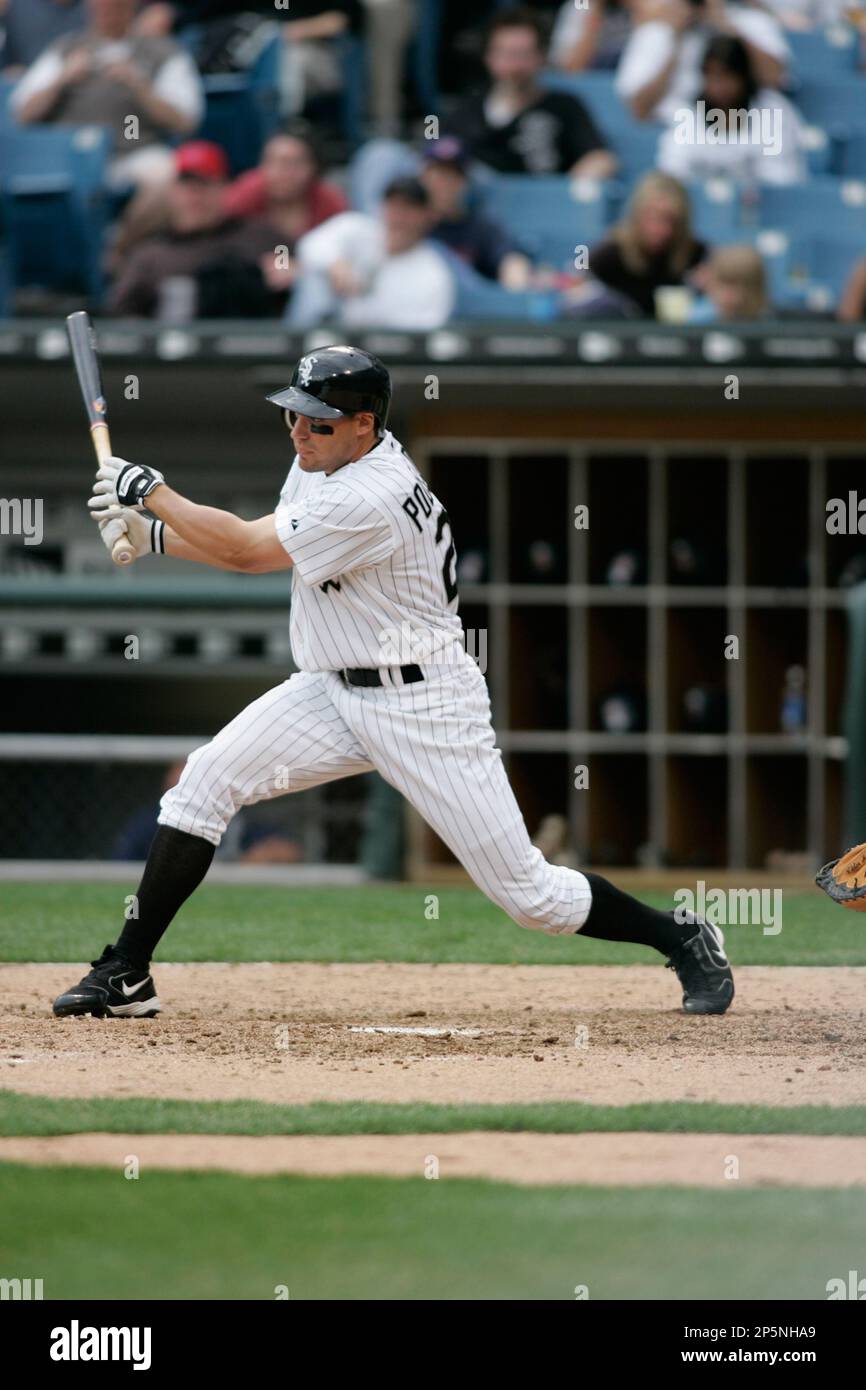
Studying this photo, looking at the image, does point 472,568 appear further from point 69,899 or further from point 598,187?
point 69,899

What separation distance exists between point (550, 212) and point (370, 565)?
618 centimetres

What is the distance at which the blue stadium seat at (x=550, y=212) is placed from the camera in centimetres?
994

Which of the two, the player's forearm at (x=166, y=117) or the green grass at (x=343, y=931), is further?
the player's forearm at (x=166, y=117)

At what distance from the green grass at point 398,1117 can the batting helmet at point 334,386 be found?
1505 mm

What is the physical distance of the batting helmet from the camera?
430cm

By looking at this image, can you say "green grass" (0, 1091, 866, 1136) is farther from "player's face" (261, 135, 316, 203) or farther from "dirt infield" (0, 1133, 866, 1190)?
"player's face" (261, 135, 316, 203)

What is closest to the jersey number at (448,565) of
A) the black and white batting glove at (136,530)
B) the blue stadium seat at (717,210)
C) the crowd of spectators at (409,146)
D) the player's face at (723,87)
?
the black and white batting glove at (136,530)

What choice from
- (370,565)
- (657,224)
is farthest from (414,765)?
(657,224)

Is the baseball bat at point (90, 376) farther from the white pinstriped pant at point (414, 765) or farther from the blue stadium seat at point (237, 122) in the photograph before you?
the blue stadium seat at point (237, 122)

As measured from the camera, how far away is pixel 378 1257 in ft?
8.86

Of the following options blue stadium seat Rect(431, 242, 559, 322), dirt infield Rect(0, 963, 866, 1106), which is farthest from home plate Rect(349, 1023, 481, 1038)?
blue stadium seat Rect(431, 242, 559, 322)

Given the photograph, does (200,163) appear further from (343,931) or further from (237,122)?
(343,931)

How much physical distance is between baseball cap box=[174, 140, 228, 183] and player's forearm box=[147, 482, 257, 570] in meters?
5.63

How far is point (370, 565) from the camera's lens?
4.35m
